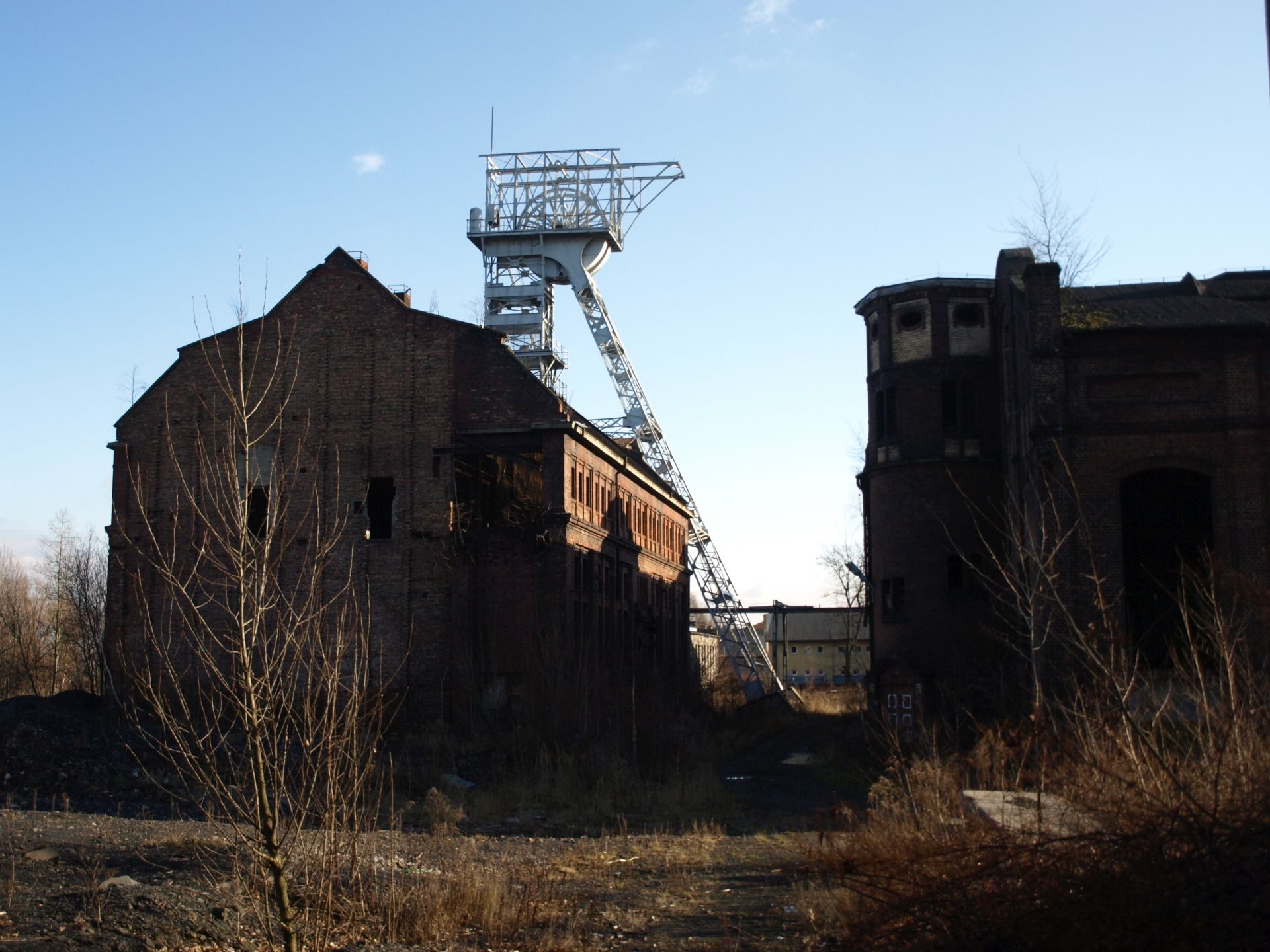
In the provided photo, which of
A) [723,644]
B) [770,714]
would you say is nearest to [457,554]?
[770,714]

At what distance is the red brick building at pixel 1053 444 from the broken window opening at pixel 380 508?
507 inches

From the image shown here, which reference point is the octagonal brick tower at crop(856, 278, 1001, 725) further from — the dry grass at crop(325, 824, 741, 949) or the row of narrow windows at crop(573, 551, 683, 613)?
the dry grass at crop(325, 824, 741, 949)

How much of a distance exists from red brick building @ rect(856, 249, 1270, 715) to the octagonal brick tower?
5 centimetres

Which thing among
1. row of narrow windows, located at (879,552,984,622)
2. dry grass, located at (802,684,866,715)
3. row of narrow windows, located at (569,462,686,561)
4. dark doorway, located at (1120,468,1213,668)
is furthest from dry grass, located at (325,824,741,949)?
dry grass, located at (802,684,866,715)

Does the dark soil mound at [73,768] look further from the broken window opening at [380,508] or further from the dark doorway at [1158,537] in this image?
the dark doorway at [1158,537]

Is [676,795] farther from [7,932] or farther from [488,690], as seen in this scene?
[7,932]

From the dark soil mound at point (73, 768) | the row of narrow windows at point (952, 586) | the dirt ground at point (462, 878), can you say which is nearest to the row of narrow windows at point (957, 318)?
the row of narrow windows at point (952, 586)

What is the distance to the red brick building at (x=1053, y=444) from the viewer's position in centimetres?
2341

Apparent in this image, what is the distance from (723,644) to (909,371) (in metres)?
22.1

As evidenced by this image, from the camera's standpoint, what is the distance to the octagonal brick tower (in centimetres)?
3030

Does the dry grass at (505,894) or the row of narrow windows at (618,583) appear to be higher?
the row of narrow windows at (618,583)

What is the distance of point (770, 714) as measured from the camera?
42.2 m

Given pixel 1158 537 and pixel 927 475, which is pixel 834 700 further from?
pixel 1158 537

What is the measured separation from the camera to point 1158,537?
25734 millimetres
